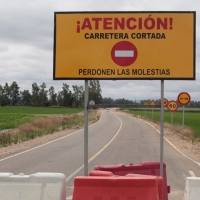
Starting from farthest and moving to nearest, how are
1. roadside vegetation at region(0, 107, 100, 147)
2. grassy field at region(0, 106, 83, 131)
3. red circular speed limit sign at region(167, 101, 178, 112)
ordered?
A: 1. grassy field at region(0, 106, 83, 131)
2. red circular speed limit sign at region(167, 101, 178, 112)
3. roadside vegetation at region(0, 107, 100, 147)

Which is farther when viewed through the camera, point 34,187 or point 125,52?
point 125,52

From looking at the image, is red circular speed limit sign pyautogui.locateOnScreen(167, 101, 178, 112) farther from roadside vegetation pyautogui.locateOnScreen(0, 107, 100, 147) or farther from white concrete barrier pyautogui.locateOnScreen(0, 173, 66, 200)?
white concrete barrier pyautogui.locateOnScreen(0, 173, 66, 200)

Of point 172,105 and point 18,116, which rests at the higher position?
point 172,105

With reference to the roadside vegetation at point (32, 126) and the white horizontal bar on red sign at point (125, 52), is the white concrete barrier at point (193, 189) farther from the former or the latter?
the roadside vegetation at point (32, 126)

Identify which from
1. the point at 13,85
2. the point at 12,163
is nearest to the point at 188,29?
the point at 12,163

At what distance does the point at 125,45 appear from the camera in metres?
5.62

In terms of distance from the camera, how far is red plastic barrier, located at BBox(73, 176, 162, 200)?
13.7 ft

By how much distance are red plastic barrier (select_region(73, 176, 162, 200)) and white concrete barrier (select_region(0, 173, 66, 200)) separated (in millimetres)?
180

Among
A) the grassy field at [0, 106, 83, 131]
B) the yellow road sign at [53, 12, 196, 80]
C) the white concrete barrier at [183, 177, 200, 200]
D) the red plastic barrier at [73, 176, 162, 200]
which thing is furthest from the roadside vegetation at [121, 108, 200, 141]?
the grassy field at [0, 106, 83, 131]

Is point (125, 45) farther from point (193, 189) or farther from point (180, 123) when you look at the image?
point (180, 123)

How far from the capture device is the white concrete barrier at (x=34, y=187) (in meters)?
4.21

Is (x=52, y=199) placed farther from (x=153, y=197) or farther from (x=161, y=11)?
(x=161, y=11)

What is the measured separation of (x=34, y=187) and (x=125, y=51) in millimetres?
2226

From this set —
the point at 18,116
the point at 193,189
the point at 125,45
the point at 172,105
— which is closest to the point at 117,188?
the point at 193,189
